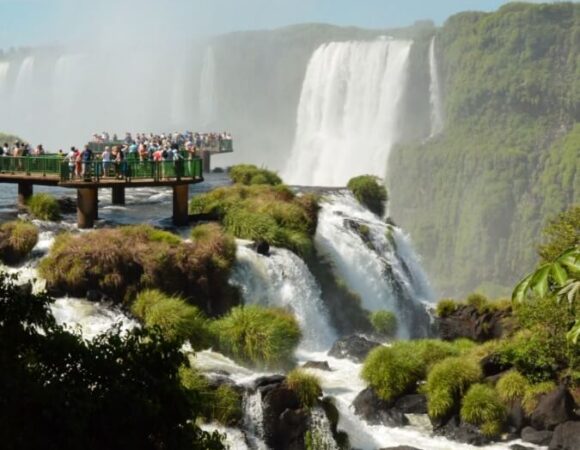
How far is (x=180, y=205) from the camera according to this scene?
29641 millimetres

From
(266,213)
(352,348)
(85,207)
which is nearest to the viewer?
(352,348)

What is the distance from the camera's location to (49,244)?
25.3 m

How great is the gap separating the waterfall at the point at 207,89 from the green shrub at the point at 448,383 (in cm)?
9437

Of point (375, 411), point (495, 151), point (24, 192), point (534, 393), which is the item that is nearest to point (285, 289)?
point (375, 411)

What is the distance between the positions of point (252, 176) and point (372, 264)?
984cm

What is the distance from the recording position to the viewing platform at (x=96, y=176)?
2782 centimetres

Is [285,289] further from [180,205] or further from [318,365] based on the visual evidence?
[180,205]

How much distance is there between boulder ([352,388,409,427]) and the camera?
22.2m

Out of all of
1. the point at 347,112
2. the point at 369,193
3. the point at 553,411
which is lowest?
the point at 553,411

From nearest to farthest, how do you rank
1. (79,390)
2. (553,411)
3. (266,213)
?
(79,390)
(553,411)
(266,213)

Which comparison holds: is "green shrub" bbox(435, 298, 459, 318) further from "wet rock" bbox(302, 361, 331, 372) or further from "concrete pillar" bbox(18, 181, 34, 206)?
"concrete pillar" bbox(18, 181, 34, 206)

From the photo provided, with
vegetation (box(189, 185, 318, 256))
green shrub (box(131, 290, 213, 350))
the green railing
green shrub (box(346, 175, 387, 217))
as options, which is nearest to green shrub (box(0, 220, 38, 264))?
the green railing

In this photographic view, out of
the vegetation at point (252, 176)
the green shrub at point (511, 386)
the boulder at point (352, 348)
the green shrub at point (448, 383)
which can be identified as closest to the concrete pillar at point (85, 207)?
the boulder at point (352, 348)

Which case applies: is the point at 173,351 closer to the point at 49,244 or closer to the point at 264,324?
the point at 264,324
